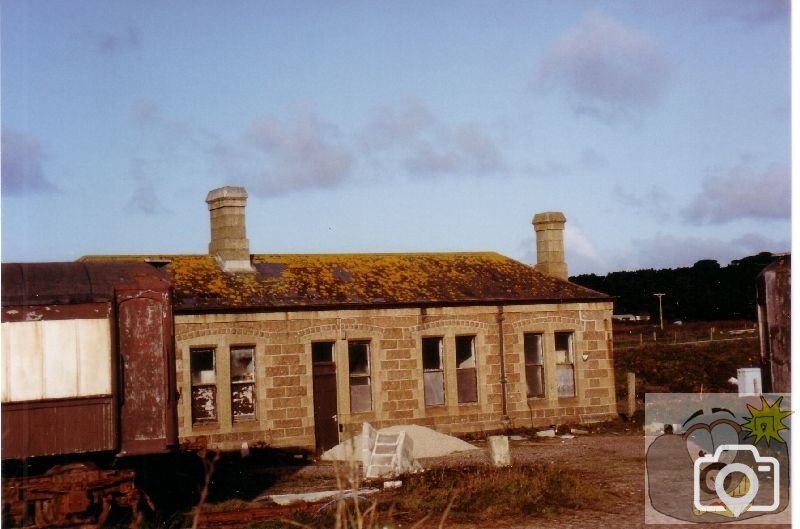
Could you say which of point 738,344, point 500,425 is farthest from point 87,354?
point 738,344

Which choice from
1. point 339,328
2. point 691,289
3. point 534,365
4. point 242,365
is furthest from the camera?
point 691,289

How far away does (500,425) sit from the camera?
835 inches

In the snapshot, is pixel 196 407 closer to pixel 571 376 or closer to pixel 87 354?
pixel 87 354

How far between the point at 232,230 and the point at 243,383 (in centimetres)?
389

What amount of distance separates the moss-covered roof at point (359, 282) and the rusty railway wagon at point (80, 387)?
6.54m

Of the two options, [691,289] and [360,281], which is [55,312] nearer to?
[360,281]

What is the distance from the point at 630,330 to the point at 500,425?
4980 cm

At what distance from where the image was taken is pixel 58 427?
10.8 metres

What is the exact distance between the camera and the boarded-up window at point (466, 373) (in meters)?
21.1

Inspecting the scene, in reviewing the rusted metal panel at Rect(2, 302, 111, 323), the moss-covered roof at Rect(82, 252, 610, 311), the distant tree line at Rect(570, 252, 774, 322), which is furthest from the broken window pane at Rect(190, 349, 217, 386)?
the distant tree line at Rect(570, 252, 774, 322)

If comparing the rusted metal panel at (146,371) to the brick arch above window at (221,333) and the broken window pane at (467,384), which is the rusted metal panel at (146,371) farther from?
the broken window pane at (467,384)

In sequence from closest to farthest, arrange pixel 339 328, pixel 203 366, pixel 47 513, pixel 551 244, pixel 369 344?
pixel 47 513, pixel 203 366, pixel 339 328, pixel 369 344, pixel 551 244

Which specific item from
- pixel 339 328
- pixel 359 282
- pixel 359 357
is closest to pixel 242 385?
pixel 339 328

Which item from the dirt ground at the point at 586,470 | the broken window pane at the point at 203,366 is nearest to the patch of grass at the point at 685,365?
the dirt ground at the point at 586,470
